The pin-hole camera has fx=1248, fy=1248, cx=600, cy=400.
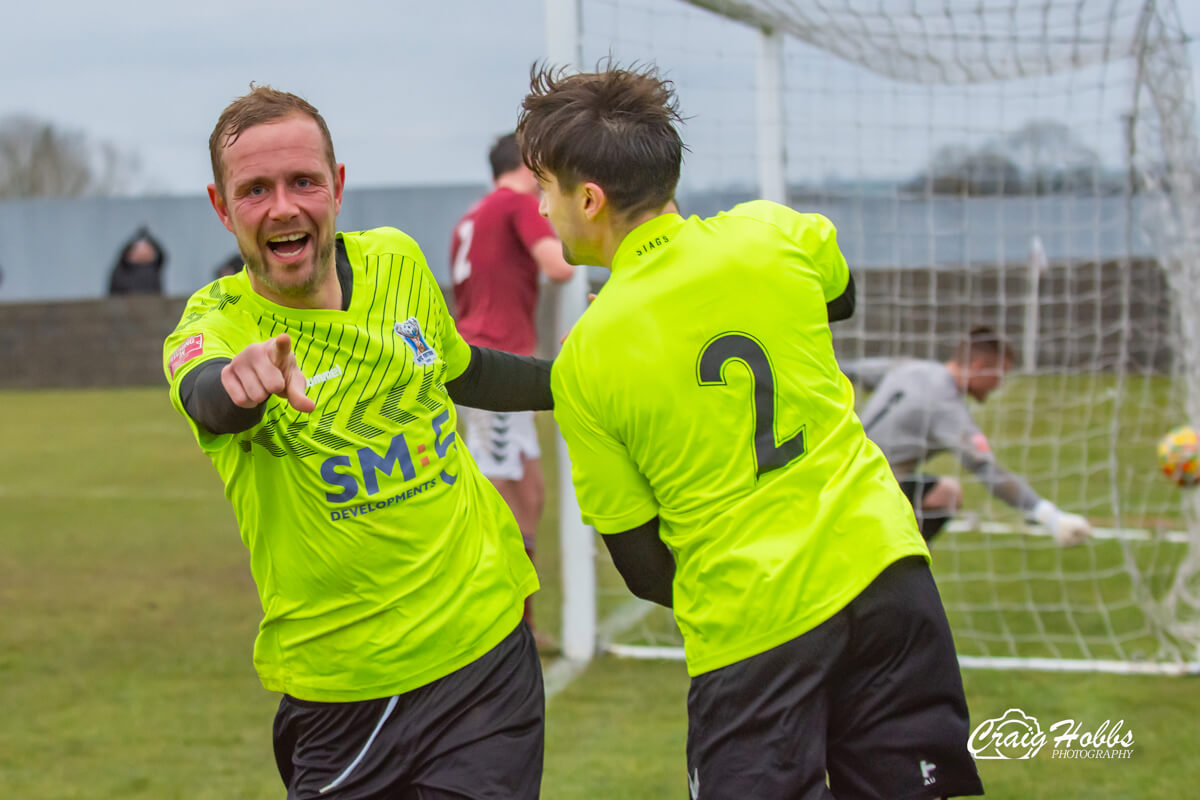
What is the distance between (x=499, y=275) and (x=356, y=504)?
9.34 feet

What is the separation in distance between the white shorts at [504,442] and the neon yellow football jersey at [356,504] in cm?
277

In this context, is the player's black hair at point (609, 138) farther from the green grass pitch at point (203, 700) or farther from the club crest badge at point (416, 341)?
the green grass pitch at point (203, 700)

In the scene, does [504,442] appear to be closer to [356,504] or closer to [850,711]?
[356,504]

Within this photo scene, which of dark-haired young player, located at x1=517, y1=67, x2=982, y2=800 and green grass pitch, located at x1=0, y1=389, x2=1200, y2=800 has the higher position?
dark-haired young player, located at x1=517, y1=67, x2=982, y2=800

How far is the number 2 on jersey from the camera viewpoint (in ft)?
6.72

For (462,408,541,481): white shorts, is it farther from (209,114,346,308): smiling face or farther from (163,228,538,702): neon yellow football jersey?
(209,114,346,308): smiling face

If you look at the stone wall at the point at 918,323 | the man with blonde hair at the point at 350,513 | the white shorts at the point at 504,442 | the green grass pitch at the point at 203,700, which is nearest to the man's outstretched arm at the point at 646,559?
the man with blonde hair at the point at 350,513

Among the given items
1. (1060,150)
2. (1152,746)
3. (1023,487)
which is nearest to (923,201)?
(1060,150)

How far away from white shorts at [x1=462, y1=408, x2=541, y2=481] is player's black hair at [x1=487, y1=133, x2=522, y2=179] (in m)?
0.99

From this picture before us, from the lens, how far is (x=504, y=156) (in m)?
4.96

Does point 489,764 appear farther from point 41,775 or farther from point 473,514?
point 41,775

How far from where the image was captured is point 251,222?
208cm

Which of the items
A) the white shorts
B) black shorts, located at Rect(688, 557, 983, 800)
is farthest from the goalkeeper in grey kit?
black shorts, located at Rect(688, 557, 983, 800)

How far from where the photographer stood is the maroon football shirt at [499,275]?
16.1ft
